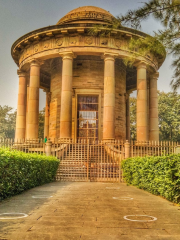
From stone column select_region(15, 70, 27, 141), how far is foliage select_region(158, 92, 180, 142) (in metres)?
24.8

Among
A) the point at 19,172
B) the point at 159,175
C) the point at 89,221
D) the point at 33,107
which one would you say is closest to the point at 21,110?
the point at 33,107

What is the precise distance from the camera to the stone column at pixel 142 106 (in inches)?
919

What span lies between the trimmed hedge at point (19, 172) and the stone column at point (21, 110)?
44.3 ft

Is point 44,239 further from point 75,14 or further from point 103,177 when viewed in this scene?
point 75,14

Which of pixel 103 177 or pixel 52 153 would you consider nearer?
pixel 103 177

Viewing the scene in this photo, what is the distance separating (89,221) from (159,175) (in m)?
4.72

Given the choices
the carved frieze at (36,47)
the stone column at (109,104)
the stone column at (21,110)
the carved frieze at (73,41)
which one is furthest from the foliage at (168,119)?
the carved frieze at (36,47)

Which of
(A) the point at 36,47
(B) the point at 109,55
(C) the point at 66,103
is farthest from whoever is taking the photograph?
(A) the point at 36,47

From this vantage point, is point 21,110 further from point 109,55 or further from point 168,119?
point 168,119

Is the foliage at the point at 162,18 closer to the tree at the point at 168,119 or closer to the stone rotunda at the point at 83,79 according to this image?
the stone rotunda at the point at 83,79

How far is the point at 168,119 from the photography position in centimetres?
4334

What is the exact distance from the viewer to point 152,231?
4.66 m

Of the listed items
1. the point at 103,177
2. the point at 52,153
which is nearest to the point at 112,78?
the point at 52,153

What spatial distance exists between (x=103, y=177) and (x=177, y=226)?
10.7m
